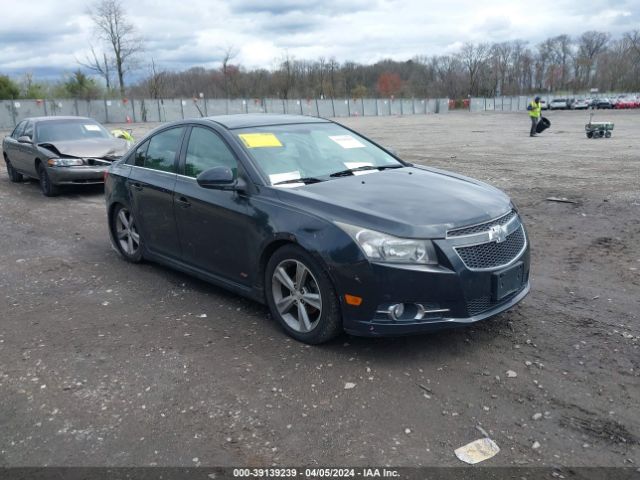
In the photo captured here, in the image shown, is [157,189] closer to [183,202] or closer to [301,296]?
[183,202]

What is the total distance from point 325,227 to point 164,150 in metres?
2.52

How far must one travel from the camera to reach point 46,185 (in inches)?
451

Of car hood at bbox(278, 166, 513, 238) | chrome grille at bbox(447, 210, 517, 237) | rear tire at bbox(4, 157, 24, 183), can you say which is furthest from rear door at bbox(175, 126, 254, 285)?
rear tire at bbox(4, 157, 24, 183)

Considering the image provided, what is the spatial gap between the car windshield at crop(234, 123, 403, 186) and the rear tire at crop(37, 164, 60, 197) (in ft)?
25.6

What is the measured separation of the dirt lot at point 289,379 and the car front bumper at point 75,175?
5234 mm

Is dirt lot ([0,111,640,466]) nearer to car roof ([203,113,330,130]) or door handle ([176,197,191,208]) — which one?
door handle ([176,197,191,208])

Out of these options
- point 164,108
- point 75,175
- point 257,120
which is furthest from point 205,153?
point 164,108

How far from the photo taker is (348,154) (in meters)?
5.20

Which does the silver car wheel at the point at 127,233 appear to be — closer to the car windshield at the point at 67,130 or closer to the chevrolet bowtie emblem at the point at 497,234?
the chevrolet bowtie emblem at the point at 497,234

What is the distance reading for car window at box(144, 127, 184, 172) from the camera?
5.48 metres

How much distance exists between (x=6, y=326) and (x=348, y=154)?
328 cm

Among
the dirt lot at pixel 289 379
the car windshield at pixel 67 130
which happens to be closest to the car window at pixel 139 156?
the dirt lot at pixel 289 379

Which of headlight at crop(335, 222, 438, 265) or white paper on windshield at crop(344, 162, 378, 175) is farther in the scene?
white paper on windshield at crop(344, 162, 378, 175)

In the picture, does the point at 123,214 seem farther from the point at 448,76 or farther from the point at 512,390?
the point at 448,76
